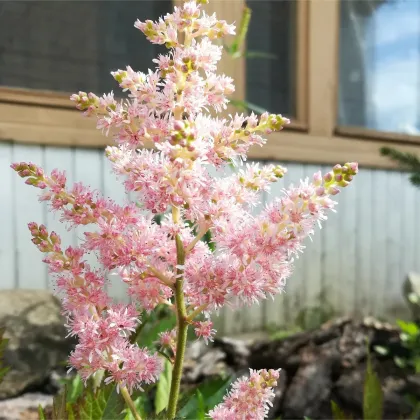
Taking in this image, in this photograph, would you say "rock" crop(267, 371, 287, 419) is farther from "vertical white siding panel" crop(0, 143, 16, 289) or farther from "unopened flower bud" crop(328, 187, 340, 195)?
"unopened flower bud" crop(328, 187, 340, 195)

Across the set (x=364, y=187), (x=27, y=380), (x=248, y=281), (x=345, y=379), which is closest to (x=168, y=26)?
(x=248, y=281)

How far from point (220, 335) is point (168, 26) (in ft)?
5.12

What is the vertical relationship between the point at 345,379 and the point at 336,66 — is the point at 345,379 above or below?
below

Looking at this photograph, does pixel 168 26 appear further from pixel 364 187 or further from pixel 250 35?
pixel 364 187

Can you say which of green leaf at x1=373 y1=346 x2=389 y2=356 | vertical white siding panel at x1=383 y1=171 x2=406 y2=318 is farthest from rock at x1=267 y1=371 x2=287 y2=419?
vertical white siding panel at x1=383 y1=171 x2=406 y2=318

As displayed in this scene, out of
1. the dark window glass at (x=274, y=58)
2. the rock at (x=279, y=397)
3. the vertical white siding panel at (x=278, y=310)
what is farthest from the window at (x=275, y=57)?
the rock at (x=279, y=397)

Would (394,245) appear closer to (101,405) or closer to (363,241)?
(363,241)

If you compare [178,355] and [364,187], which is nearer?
[178,355]

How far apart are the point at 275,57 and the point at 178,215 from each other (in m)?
1.71

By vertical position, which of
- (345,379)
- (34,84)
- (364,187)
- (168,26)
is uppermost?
(34,84)

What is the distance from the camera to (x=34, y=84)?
1620 millimetres

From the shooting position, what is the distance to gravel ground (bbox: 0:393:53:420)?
125cm

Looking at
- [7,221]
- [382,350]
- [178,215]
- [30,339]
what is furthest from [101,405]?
[382,350]

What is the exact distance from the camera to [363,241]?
2.43 metres
